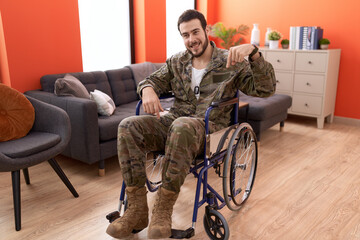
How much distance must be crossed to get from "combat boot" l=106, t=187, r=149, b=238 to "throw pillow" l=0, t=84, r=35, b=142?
90 cm

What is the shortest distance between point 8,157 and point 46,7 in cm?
160

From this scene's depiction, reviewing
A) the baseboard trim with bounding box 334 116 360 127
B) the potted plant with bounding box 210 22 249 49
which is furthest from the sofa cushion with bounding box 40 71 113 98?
the baseboard trim with bounding box 334 116 360 127

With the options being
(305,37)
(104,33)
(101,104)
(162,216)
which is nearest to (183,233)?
(162,216)

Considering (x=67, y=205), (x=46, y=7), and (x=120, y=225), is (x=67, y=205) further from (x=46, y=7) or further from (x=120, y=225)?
(x=46, y=7)

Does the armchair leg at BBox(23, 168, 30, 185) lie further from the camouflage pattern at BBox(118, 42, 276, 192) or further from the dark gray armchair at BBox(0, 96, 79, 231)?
the camouflage pattern at BBox(118, 42, 276, 192)

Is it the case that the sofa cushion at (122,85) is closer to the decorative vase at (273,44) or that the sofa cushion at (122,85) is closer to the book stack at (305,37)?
the decorative vase at (273,44)

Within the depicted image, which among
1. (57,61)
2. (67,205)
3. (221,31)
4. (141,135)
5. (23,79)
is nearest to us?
(141,135)

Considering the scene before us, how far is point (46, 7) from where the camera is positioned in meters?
2.87

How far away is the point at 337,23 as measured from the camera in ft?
13.0

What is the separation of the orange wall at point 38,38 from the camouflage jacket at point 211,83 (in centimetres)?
140

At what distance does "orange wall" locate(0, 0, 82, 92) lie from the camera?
2672 millimetres

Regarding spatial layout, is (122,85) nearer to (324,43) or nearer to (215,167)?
(215,167)

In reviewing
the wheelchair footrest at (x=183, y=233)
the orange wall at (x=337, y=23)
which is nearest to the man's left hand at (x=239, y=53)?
the wheelchair footrest at (x=183, y=233)

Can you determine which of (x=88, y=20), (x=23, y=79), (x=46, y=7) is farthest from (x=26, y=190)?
(x=88, y=20)
